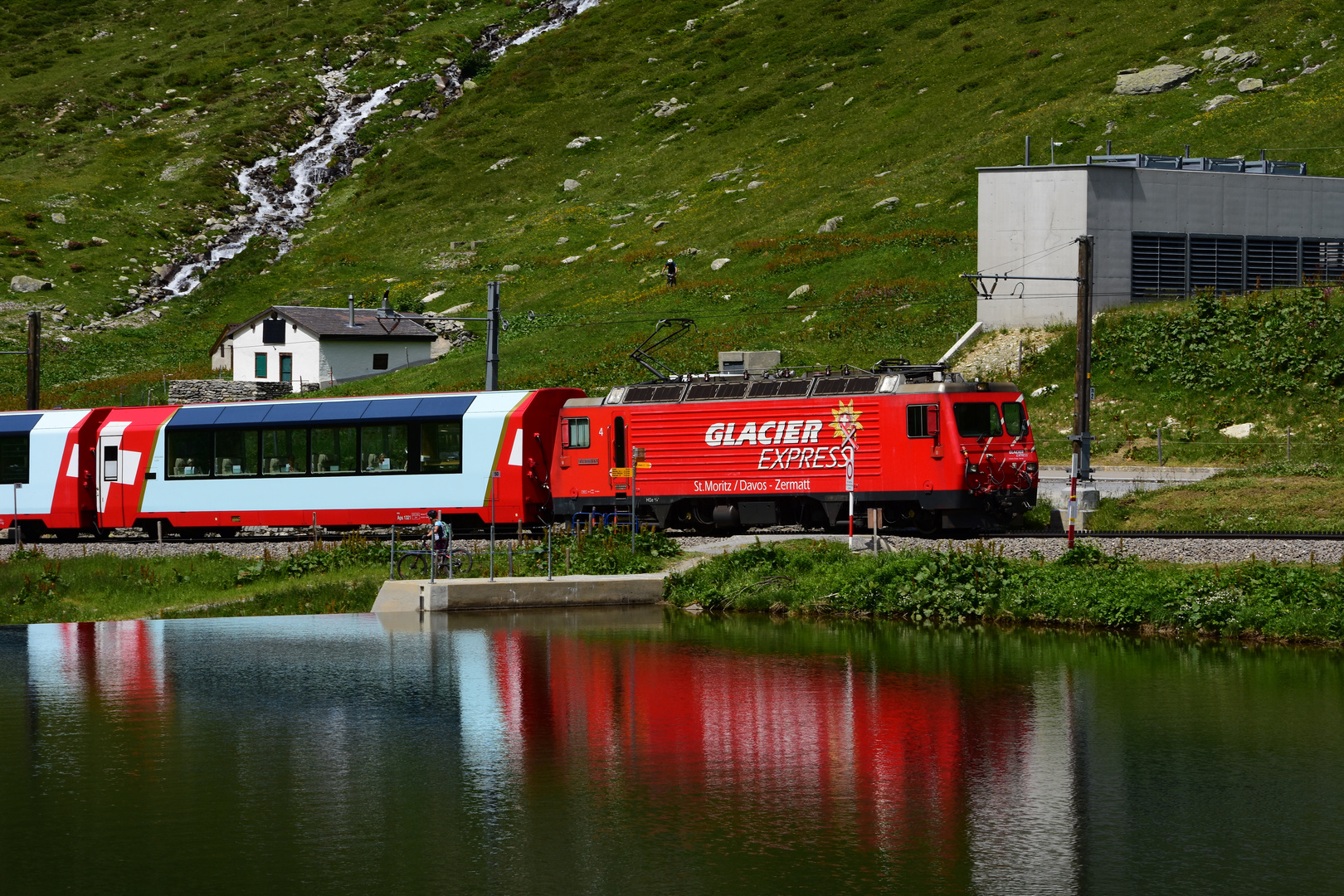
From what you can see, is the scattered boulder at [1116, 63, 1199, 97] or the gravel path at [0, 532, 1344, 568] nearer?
the gravel path at [0, 532, 1344, 568]

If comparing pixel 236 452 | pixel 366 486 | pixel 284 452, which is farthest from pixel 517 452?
pixel 236 452

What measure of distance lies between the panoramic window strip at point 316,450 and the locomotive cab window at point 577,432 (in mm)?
2643

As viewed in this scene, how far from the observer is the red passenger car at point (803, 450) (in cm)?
3303

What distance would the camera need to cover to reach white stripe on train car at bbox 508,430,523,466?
36.8 metres

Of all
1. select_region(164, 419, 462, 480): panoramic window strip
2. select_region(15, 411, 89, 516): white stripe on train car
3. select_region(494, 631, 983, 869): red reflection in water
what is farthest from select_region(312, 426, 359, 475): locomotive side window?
select_region(494, 631, 983, 869): red reflection in water

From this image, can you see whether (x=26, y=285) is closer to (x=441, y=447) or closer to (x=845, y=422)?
(x=441, y=447)

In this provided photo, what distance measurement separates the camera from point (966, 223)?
7212 centimetres

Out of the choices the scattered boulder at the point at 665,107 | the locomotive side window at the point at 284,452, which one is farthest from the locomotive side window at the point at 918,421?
the scattered boulder at the point at 665,107

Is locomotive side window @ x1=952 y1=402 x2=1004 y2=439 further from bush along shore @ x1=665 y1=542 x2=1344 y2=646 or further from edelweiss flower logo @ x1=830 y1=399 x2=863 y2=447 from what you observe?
bush along shore @ x1=665 y1=542 x2=1344 y2=646

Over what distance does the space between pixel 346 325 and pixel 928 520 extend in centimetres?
5272

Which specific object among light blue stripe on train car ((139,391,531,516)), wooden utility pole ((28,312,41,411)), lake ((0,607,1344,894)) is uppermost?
wooden utility pole ((28,312,41,411))

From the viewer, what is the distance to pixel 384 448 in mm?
37969

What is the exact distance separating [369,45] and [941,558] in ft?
433

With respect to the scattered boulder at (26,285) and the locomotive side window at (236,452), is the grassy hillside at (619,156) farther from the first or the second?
the locomotive side window at (236,452)
